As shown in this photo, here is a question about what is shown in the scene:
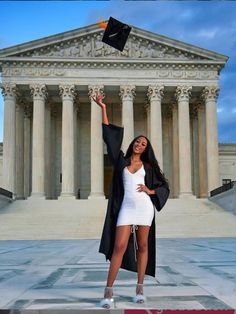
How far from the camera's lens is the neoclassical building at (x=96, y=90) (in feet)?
153

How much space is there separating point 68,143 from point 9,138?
20.3ft

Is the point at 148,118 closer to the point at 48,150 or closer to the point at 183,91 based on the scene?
the point at 183,91

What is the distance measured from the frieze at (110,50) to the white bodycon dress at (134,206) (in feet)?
142

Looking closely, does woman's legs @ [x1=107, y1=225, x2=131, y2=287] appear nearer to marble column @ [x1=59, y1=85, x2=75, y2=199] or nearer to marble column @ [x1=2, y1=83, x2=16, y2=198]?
marble column @ [x1=59, y1=85, x2=75, y2=199]

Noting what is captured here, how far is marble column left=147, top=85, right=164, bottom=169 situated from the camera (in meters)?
47.0

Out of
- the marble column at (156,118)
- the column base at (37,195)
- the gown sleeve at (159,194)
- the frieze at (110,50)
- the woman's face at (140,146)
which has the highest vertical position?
the frieze at (110,50)

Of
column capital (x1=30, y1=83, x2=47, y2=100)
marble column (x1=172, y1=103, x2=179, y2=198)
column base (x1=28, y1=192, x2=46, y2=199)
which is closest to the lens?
column base (x1=28, y1=192, x2=46, y2=199)

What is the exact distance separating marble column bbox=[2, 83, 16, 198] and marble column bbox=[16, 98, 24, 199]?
228cm

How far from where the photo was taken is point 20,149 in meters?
50.2

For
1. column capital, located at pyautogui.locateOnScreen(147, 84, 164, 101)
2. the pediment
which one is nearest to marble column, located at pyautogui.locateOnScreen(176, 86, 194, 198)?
column capital, located at pyautogui.locateOnScreen(147, 84, 164, 101)

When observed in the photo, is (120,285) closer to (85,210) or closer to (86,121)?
(85,210)

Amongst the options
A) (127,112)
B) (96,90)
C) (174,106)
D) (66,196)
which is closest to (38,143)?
(66,196)

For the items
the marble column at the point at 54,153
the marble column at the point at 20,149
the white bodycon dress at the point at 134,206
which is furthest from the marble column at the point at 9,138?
the white bodycon dress at the point at 134,206

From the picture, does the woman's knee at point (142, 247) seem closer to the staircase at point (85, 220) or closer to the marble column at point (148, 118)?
the staircase at point (85, 220)
